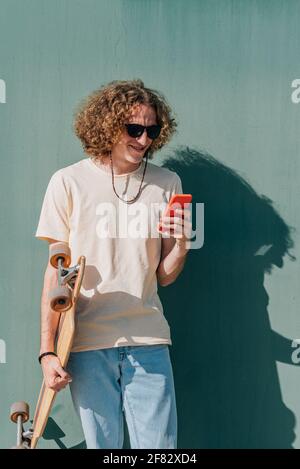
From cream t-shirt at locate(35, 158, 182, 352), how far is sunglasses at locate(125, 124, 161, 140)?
184 millimetres

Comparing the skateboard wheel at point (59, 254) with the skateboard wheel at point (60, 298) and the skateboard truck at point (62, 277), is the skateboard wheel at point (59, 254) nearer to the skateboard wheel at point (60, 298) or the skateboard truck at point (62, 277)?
the skateboard truck at point (62, 277)

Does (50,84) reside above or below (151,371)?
above

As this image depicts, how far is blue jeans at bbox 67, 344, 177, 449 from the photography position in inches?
134

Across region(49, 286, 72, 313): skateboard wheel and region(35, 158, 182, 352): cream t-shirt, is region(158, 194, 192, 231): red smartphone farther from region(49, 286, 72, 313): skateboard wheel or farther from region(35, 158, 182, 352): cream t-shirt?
region(49, 286, 72, 313): skateboard wheel

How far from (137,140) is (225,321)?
2.87 feet

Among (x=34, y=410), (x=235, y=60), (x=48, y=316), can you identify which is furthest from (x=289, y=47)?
(x=34, y=410)

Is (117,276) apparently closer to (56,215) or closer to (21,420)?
(56,215)

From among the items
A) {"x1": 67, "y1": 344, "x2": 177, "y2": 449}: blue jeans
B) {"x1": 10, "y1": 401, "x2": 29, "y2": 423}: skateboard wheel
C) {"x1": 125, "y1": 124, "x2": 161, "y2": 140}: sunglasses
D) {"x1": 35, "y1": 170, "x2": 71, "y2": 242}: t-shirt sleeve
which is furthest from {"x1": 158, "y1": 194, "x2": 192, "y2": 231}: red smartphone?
{"x1": 10, "y1": 401, "x2": 29, "y2": 423}: skateboard wheel

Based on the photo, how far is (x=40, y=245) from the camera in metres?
3.84

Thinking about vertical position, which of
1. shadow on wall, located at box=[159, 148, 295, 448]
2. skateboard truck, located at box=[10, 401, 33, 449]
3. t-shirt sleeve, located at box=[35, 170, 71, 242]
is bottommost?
skateboard truck, located at box=[10, 401, 33, 449]

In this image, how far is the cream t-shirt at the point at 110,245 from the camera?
3.42 metres

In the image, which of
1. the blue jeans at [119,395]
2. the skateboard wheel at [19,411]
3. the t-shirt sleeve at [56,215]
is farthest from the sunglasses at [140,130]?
the skateboard wheel at [19,411]

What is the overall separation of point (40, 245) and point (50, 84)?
64 centimetres

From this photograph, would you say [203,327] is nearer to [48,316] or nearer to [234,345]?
[234,345]
